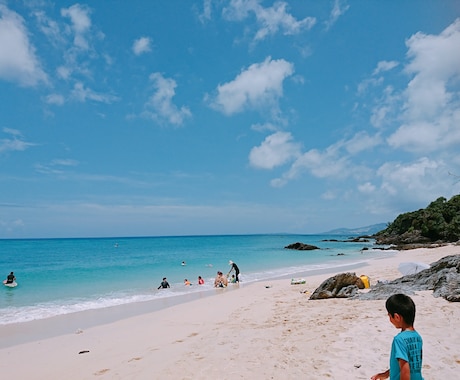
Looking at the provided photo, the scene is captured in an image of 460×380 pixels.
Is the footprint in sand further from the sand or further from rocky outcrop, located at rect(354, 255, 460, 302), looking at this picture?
rocky outcrop, located at rect(354, 255, 460, 302)

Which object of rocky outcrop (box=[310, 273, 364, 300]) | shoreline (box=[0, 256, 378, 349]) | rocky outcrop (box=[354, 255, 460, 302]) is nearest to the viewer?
rocky outcrop (box=[354, 255, 460, 302])

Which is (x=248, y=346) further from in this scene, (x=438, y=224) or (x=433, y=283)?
(x=438, y=224)

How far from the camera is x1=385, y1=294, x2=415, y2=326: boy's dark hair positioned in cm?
297

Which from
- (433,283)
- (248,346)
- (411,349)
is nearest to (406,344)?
(411,349)

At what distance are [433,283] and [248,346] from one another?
794 cm

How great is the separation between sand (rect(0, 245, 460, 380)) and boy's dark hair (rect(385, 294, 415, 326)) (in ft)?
9.94

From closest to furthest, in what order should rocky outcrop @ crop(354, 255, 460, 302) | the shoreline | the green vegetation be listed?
rocky outcrop @ crop(354, 255, 460, 302) → the shoreline → the green vegetation

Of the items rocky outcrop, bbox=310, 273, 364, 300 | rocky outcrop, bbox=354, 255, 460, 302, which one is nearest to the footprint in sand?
rocky outcrop, bbox=310, 273, 364, 300

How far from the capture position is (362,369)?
561 centimetres

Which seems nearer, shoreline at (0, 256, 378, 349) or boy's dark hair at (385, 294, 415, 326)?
boy's dark hair at (385, 294, 415, 326)

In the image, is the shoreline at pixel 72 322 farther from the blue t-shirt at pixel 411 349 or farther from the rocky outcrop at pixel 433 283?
the blue t-shirt at pixel 411 349

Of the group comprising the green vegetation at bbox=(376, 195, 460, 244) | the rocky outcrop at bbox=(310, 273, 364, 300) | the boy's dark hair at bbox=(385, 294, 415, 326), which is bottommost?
the rocky outcrop at bbox=(310, 273, 364, 300)

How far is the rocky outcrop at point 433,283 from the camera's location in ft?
33.3

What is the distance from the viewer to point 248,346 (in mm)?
7156
